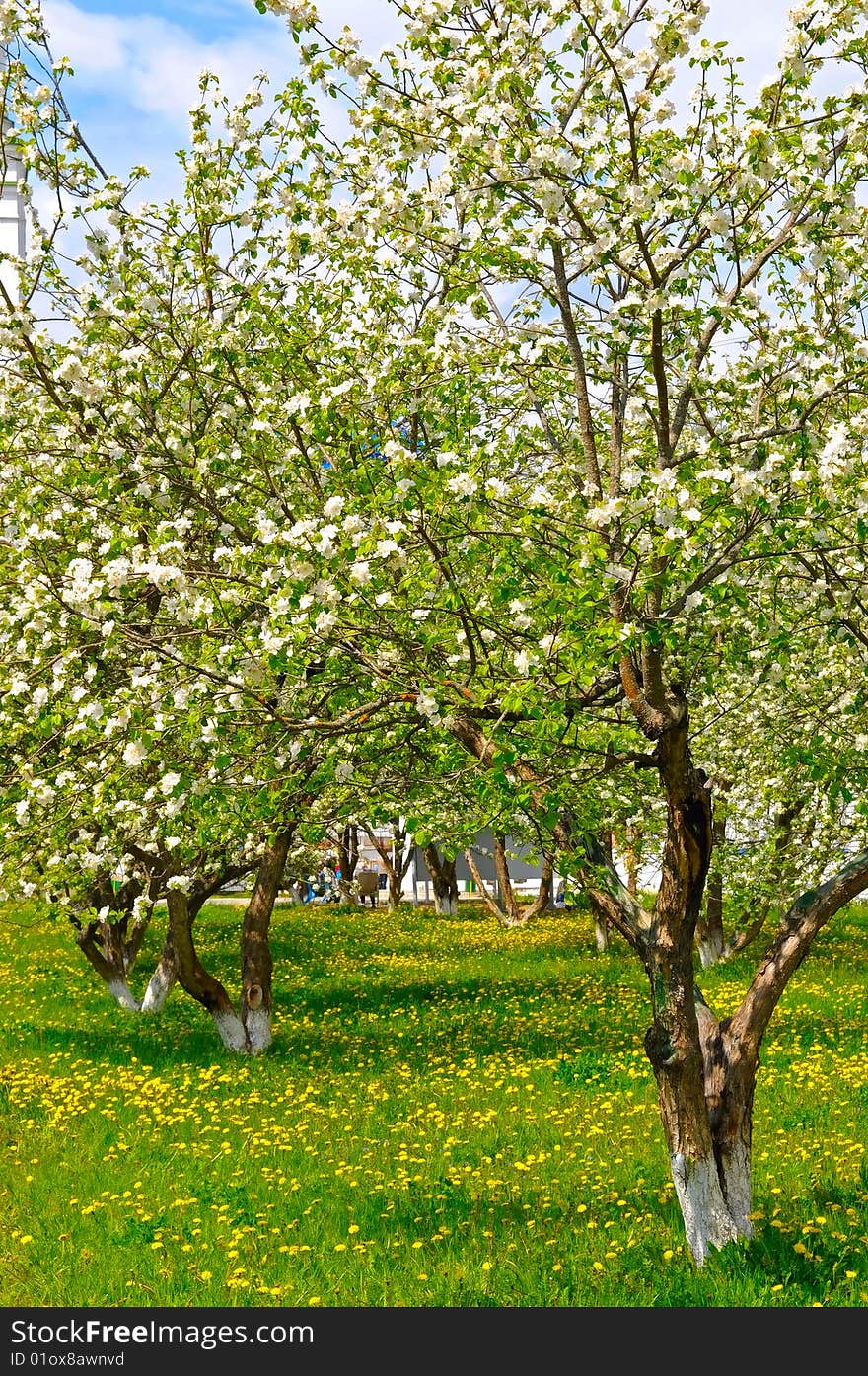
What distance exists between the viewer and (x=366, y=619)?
7305mm

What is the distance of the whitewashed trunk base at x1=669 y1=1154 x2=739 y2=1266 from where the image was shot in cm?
786

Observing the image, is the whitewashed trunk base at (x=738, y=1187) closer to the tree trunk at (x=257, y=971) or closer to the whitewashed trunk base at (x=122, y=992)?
the tree trunk at (x=257, y=971)

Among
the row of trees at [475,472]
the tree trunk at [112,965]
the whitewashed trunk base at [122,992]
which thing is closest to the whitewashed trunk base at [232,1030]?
the tree trunk at [112,965]

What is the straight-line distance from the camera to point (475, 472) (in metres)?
6.18

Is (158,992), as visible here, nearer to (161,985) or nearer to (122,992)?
(161,985)

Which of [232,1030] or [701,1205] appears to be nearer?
[701,1205]

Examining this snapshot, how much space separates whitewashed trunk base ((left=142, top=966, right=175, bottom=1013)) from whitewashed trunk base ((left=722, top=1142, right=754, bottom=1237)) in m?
13.1

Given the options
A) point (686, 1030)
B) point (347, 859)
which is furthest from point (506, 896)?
point (686, 1030)

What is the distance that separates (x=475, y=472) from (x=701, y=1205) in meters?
5.12

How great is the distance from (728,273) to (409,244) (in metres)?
2.00

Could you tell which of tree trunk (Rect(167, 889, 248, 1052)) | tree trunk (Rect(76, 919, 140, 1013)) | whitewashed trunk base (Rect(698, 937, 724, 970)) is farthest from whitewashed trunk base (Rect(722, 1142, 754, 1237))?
whitewashed trunk base (Rect(698, 937, 724, 970))

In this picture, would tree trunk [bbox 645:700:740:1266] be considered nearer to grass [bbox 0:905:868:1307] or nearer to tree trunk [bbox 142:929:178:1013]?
grass [bbox 0:905:868:1307]

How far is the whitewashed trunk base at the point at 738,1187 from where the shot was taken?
8062 mm

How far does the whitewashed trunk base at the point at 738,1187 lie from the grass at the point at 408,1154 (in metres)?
0.22
